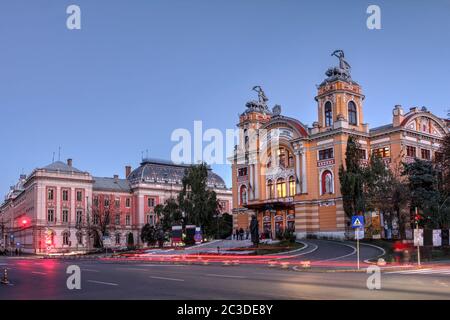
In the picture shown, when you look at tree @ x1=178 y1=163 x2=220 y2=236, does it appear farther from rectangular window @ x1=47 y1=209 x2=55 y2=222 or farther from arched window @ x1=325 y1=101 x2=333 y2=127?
rectangular window @ x1=47 y1=209 x2=55 y2=222

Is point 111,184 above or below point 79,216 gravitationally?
above

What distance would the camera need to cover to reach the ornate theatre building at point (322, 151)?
64.4 m

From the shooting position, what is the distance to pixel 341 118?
6425 centimetres

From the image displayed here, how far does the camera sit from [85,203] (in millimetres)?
106000

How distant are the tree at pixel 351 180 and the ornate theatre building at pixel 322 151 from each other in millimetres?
1973

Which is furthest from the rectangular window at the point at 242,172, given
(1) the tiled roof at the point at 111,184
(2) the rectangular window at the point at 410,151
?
(1) the tiled roof at the point at 111,184

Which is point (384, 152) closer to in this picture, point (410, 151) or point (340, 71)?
point (410, 151)

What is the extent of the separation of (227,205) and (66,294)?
107 m

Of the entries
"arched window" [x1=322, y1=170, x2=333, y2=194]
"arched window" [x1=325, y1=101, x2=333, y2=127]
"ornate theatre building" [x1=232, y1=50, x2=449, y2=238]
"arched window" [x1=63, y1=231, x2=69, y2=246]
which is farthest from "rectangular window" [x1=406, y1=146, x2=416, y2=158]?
"arched window" [x1=63, y1=231, x2=69, y2=246]

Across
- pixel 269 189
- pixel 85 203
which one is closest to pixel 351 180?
pixel 269 189

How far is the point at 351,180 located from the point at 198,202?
22.9 m

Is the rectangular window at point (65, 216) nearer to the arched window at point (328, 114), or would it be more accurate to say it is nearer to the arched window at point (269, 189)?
the arched window at point (269, 189)
